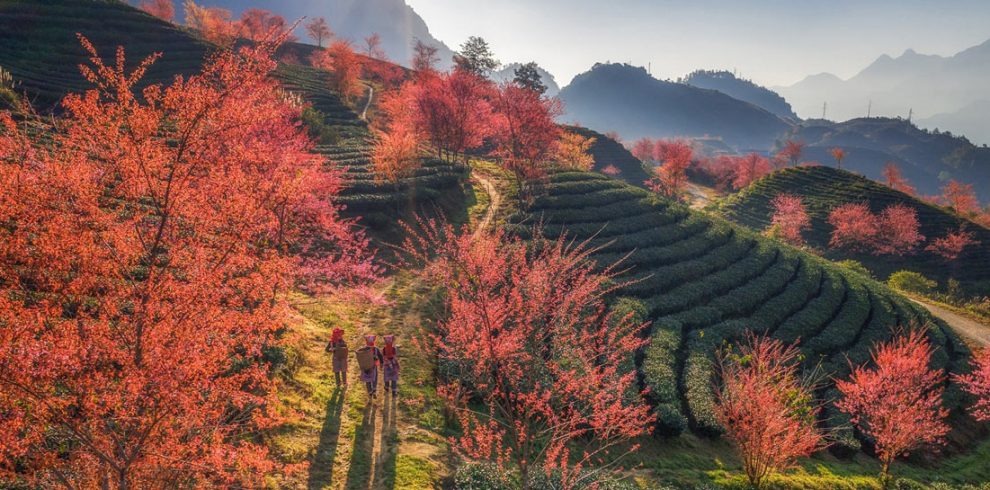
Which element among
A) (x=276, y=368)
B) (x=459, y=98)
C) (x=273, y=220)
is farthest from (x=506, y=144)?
(x=276, y=368)

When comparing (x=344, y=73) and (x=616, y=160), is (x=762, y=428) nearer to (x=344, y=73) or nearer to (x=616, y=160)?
(x=344, y=73)

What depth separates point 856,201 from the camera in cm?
6525

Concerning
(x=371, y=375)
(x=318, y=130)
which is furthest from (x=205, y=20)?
(x=371, y=375)

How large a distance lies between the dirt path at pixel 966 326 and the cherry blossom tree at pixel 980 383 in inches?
287

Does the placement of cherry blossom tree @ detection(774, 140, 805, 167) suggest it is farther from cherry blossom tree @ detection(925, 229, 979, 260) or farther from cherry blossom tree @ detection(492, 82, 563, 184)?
cherry blossom tree @ detection(492, 82, 563, 184)

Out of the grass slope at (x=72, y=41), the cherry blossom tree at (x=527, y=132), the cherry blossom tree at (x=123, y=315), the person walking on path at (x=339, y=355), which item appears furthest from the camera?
the grass slope at (x=72, y=41)

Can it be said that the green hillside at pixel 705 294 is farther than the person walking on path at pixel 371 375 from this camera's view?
Yes

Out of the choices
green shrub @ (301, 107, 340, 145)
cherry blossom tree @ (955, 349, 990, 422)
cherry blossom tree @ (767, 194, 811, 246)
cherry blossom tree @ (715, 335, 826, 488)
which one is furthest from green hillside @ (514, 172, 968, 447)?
green shrub @ (301, 107, 340, 145)

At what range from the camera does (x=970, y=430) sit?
81.0 feet

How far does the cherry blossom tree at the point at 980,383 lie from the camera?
23.2 metres

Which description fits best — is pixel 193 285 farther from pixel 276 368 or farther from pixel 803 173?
pixel 803 173

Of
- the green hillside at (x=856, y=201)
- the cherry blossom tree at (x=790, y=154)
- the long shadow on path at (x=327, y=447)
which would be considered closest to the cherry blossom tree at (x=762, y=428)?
the long shadow on path at (x=327, y=447)

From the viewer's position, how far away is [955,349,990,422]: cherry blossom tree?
76.2 feet

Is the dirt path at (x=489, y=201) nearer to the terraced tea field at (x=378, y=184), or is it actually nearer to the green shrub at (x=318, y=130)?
the terraced tea field at (x=378, y=184)
